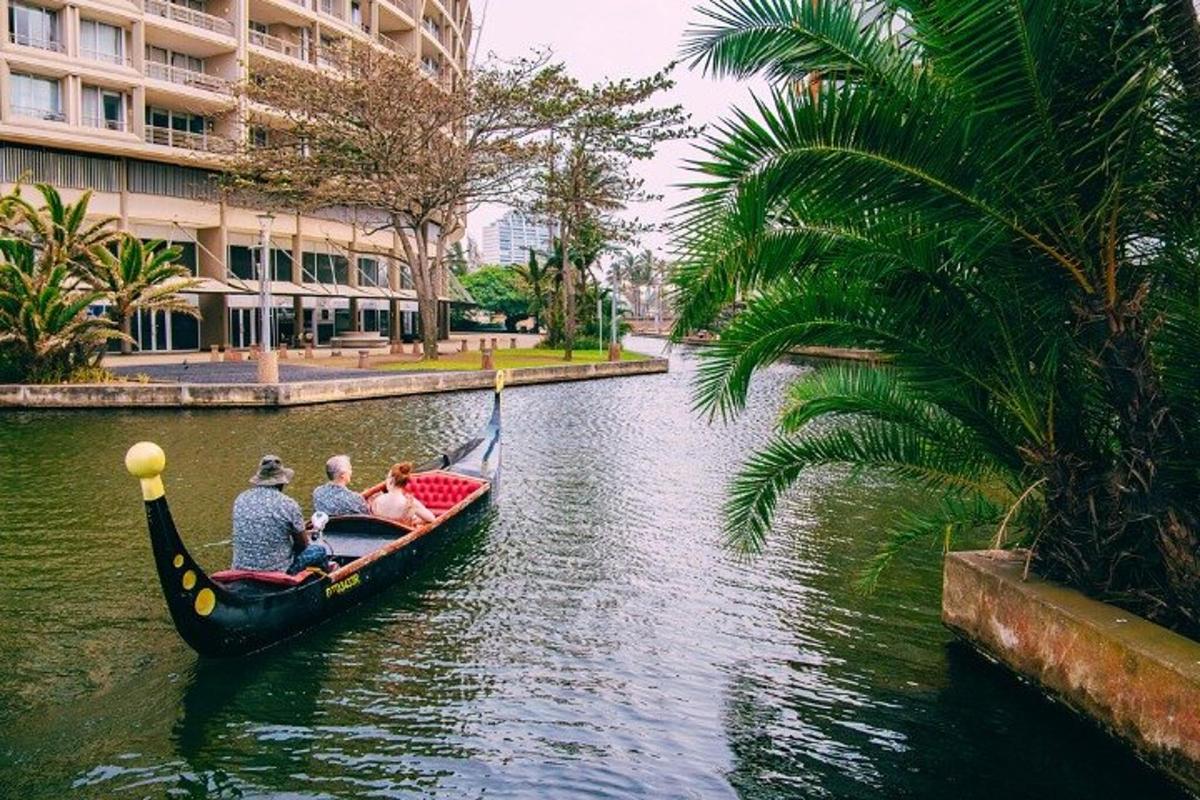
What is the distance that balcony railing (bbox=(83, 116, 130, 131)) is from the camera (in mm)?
40750

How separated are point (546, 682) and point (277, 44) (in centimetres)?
4742

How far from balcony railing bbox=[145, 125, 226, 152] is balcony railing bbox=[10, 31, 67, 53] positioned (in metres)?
4.65

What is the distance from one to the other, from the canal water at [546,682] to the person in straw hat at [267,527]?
79cm

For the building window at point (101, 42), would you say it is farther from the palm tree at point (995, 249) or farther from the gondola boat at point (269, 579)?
the palm tree at point (995, 249)

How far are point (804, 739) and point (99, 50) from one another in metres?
43.6

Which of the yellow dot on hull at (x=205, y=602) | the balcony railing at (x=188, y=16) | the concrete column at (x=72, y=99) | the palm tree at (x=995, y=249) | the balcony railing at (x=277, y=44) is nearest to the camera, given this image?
the palm tree at (x=995, y=249)

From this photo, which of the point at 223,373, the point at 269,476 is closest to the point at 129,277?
the point at 223,373

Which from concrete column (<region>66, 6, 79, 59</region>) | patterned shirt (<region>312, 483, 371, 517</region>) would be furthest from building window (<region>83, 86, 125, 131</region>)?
patterned shirt (<region>312, 483, 371, 517</region>)

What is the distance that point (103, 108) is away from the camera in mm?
41281

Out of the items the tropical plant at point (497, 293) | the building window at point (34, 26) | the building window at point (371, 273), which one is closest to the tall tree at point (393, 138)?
the building window at point (34, 26)

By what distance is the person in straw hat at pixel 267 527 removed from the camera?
8.84 metres

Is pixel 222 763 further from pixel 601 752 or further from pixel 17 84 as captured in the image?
pixel 17 84

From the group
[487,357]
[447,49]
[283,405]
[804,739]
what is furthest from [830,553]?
[447,49]

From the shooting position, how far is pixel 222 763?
6781 mm
